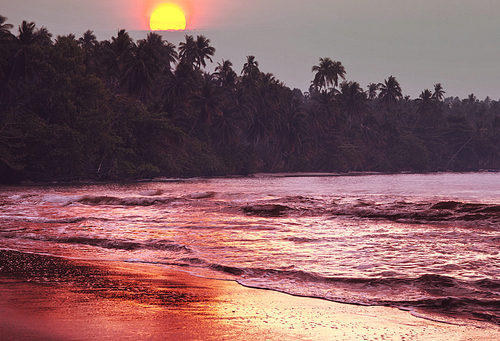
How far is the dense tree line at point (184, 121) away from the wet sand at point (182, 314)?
28265 mm

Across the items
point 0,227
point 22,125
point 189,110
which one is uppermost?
point 189,110

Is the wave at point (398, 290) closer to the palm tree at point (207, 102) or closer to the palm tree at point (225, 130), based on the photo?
the palm tree at point (207, 102)

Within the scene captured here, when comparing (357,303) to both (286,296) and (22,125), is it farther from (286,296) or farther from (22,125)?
(22,125)

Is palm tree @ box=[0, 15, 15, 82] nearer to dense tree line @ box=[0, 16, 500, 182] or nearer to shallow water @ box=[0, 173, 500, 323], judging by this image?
dense tree line @ box=[0, 16, 500, 182]

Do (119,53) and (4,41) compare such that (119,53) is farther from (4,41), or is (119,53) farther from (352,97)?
(352,97)

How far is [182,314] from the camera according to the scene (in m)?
3.44

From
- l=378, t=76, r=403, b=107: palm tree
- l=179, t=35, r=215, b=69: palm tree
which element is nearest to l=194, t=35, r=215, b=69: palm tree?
l=179, t=35, r=215, b=69: palm tree

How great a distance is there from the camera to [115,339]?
111 inches

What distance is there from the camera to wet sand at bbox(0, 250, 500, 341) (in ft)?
9.78

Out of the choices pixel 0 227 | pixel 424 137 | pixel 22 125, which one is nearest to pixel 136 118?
pixel 22 125

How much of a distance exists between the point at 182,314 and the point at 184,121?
159 feet

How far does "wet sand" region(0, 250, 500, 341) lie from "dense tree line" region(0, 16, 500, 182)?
92.7 ft

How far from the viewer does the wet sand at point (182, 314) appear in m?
2.98

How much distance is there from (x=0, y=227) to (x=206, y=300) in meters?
7.10
